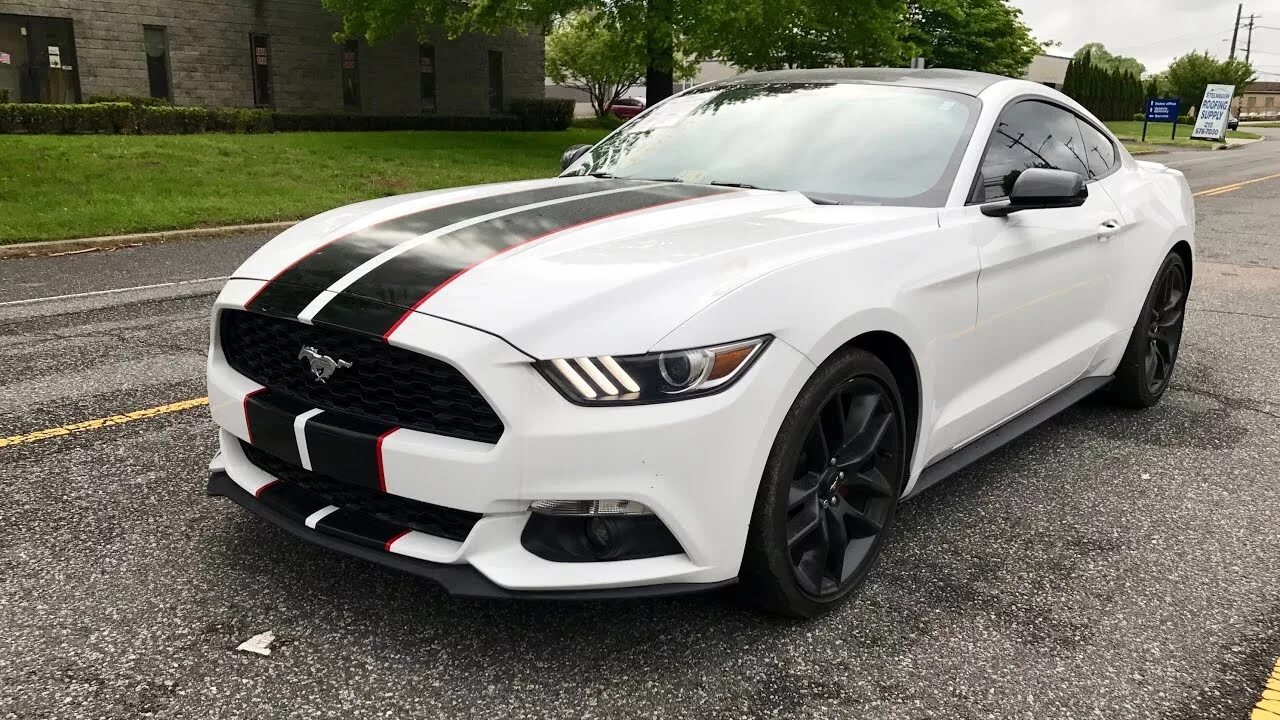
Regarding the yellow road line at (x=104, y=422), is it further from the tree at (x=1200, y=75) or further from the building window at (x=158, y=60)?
the tree at (x=1200, y=75)

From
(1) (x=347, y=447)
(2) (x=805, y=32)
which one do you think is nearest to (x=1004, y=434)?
(1) (x=347, y=447)

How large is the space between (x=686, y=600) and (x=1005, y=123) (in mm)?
2208

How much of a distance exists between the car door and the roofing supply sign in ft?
144

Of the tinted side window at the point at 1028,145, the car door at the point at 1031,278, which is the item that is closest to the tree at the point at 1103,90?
the tinted side window at the point at 1028,145

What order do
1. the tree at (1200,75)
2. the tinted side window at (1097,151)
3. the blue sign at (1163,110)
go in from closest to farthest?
the tinted side window at (1097,151) < the blue sign at (1163,110) < the tree at (1200,75)

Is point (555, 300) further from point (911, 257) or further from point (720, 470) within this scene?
point (911, 257)

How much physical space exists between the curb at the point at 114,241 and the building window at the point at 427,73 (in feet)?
73.4

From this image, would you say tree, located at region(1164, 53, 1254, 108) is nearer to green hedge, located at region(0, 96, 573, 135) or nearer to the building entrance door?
green hedge, located at region(0, 96, 573, 135)

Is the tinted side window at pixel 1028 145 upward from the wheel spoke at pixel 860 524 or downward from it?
upward

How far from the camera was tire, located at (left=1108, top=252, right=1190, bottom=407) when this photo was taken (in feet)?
15.6

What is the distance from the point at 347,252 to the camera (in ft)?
9.39

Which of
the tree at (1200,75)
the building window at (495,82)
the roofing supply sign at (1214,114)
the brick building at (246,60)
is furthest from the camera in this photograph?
the tree at (1200,75)

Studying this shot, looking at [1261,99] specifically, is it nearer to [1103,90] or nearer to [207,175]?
[1103,90]

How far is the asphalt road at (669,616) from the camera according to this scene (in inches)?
99.0
